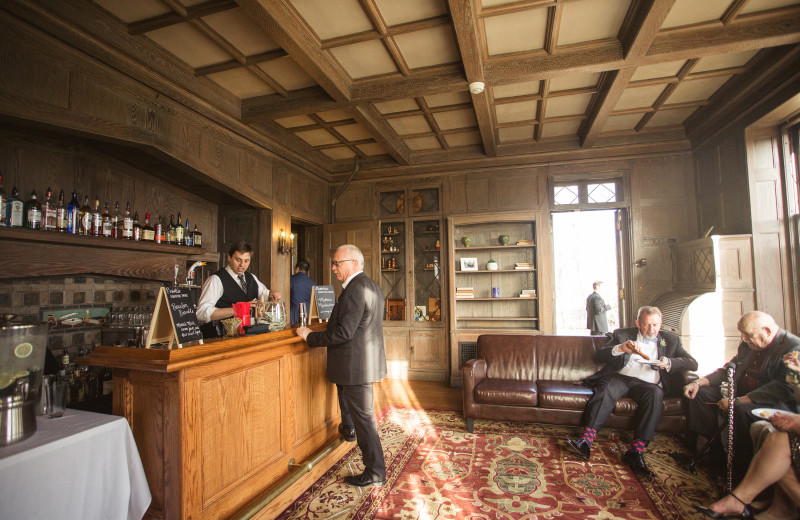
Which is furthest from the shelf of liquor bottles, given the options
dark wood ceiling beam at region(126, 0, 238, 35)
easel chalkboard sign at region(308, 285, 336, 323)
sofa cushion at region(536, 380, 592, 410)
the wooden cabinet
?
sofa cushion at region(536, 380, 592, 410)

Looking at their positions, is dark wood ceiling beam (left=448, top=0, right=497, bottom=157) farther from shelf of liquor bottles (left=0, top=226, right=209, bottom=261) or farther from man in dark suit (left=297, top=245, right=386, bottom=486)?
shelf of liquor bottles (left=0, top=226, right=209, bottom=261)

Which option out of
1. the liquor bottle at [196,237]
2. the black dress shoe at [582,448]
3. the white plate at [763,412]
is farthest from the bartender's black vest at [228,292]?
the white plate at [763,412]

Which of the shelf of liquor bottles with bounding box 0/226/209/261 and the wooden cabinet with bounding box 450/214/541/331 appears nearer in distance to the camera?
the shelf of liquor bottles with bounding box 0/226/209/261

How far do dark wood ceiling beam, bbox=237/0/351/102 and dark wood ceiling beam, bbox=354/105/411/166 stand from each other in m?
0.50

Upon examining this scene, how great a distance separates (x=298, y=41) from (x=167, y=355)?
2.51 m

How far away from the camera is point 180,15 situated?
116 inches

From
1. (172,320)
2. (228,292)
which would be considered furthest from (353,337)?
(228,292)

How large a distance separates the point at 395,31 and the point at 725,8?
254cm

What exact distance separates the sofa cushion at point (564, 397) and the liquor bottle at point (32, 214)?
4430 mm

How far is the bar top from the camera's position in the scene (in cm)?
186

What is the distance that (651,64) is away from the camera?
3.58 meters

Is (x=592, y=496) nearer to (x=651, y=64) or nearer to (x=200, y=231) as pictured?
(x=651, y=64)

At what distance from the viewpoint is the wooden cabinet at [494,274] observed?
5980 mm

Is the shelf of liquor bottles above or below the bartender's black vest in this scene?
above
